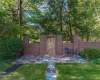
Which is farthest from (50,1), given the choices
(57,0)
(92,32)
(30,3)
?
(92,32)

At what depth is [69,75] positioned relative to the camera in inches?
283

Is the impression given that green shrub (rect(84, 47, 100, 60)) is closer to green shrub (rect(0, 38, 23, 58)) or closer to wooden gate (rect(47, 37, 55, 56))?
wooden gate (rect(47, 37, 55, 56))

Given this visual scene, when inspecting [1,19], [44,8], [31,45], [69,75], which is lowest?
[69,75]

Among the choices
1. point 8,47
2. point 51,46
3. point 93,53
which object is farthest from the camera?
point 51,46

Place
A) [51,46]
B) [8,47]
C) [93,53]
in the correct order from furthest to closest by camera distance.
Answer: [51,46] → [8,47] → [93,53]

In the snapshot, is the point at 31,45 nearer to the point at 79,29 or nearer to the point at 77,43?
the point at 77,43

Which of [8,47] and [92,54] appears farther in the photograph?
[8,47]

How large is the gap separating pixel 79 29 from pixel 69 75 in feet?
43.7

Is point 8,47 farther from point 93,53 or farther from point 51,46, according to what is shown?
point 93,53

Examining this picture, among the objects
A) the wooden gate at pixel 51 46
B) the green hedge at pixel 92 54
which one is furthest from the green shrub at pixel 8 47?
the green hedge at pixel 92 54

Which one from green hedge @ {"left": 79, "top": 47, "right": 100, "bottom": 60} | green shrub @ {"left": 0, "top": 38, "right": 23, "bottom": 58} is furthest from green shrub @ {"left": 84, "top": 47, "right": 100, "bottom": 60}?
green shrub @ {"left": 0, "top": 38, "right": 23, "bottom": 58}

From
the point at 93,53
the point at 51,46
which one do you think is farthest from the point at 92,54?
the point at 51,46

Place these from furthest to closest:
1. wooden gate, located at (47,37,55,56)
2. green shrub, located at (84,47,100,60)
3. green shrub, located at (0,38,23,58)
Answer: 1. wooden gate, located at (47,37,55,56)
2. green shrub, located at (0,38,23,58)
3. green shrub, located at (84,47,100,60)

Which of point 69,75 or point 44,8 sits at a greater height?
point 44,8
